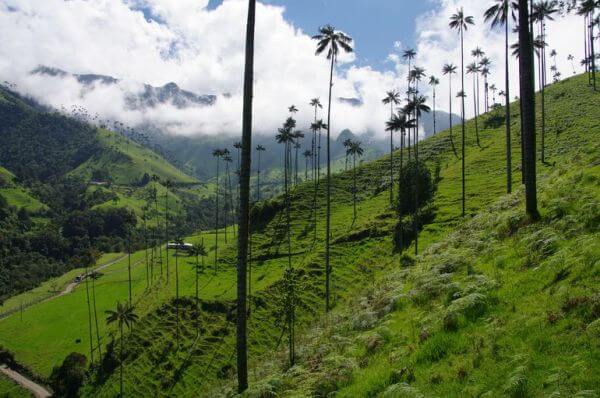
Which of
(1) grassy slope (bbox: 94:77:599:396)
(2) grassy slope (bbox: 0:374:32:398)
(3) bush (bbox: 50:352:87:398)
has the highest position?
(1) grassy slope (bbox: 94:77:599:396)

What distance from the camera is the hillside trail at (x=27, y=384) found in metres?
94.7

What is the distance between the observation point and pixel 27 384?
9919 centimetres

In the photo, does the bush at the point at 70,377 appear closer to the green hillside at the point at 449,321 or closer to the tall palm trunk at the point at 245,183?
the green hillside at the point at 449,321

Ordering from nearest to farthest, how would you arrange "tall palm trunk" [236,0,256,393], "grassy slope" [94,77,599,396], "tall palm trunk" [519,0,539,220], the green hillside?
the green hillside < "tall palm trunk" [236,0,256,393] < "tall palm trunk" [519,0,539,220] < "grassy slope" [94,77,599,396]

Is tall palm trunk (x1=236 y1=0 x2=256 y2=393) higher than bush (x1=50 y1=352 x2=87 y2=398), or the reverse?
tall palm trunk (x1=236 y1=0 x2=256 y2=393)

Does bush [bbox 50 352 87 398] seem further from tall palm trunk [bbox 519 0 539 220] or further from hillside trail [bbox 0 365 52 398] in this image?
tall palm trunk [bbox 519 0 539 220]

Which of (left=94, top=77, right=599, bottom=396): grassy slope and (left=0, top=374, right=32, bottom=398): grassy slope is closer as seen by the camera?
(left=94, top=77, right=599, bottom=396): grassy slope

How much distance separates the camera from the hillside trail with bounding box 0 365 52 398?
311 feet

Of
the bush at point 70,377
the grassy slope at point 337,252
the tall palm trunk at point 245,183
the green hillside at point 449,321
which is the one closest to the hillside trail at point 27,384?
the bush at point 70,377

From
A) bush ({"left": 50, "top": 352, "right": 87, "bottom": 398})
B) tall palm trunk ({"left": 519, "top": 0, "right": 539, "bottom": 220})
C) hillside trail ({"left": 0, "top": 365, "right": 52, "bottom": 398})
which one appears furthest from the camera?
hillside trail ({"left": 0, "top": 365, "right": 52, "bottom": 398})

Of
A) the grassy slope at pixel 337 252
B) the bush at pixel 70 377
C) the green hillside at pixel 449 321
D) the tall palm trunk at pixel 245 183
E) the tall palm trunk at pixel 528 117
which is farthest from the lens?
the bush at pixel 70 377

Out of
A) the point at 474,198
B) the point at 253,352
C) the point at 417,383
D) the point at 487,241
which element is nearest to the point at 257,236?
the point at 253,352

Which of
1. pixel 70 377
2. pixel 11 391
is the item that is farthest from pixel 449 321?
pixel 11 391

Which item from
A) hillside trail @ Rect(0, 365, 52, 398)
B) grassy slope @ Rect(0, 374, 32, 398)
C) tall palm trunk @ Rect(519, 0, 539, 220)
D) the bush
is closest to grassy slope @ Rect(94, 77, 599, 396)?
the bush
